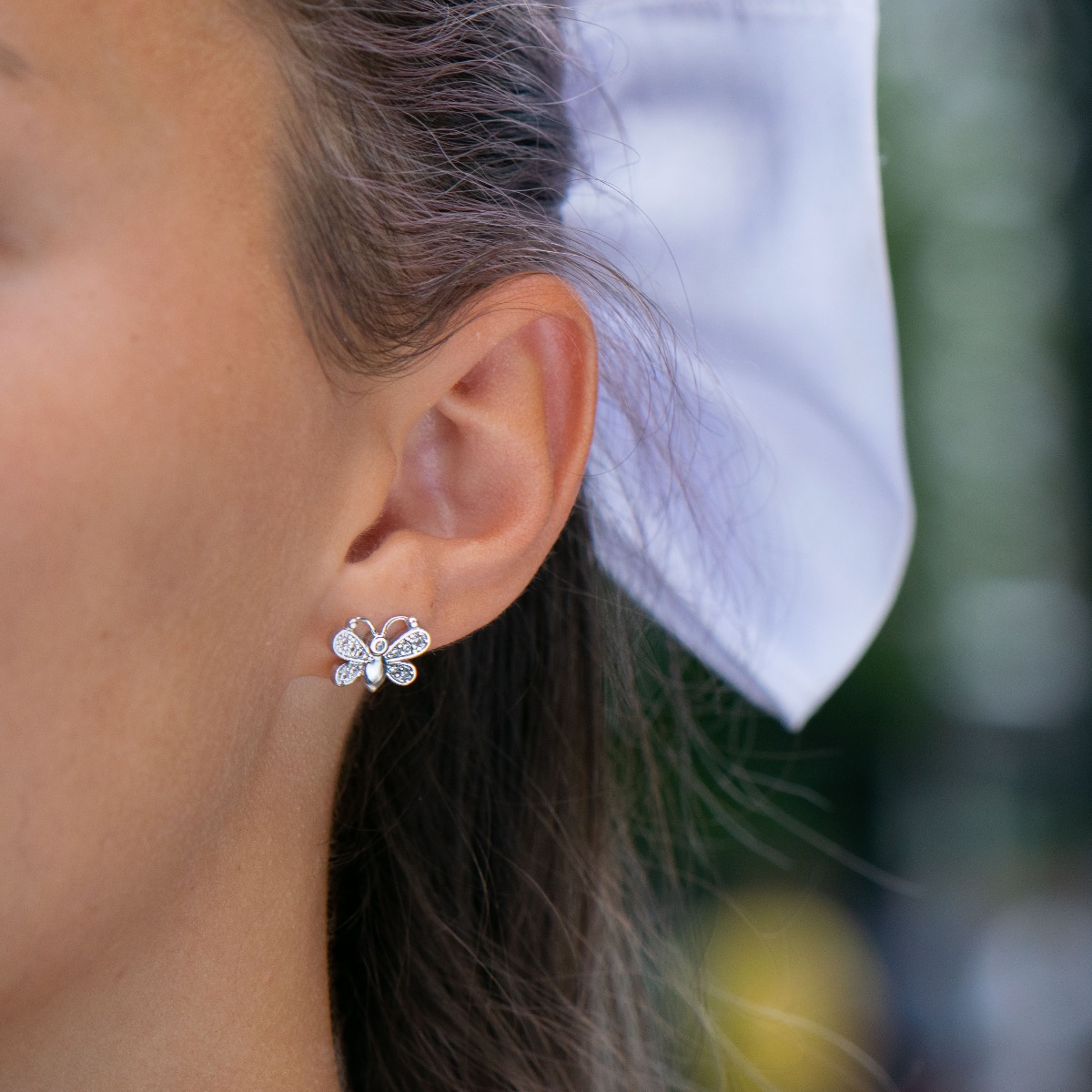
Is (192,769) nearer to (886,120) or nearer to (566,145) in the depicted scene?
(566,145)

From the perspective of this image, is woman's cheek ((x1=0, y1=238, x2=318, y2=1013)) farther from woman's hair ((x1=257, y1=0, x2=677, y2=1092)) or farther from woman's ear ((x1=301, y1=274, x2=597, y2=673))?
woman's hair ((x1=257, y1=0, x2=677, y2=1092))

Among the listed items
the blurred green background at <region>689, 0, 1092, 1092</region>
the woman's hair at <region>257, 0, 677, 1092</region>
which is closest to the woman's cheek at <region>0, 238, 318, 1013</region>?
the woman's hair at <region>257, 0, 677, 1092</region>

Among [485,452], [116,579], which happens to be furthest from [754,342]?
[116,579]

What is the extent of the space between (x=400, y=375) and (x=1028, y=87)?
7.42 feet

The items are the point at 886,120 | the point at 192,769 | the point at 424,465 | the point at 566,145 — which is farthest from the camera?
the point at 886,120

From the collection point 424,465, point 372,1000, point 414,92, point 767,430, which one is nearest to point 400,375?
point 424,465

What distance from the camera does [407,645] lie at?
0.79m

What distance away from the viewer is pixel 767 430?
3.51 ft

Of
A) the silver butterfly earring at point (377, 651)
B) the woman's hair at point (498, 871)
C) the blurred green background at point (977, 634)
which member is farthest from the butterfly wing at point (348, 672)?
the blurred green background at point (977, 634)

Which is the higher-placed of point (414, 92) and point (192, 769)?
point (414, 92)

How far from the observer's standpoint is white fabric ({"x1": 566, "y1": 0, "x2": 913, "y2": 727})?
968 millimetres

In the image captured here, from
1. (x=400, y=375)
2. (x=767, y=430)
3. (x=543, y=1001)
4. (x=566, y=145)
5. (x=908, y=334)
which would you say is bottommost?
(x=543, y=1001)

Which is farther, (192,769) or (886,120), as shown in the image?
(886,120)

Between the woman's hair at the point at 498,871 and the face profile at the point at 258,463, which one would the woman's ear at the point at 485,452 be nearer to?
the face profile at the point at 258,463
